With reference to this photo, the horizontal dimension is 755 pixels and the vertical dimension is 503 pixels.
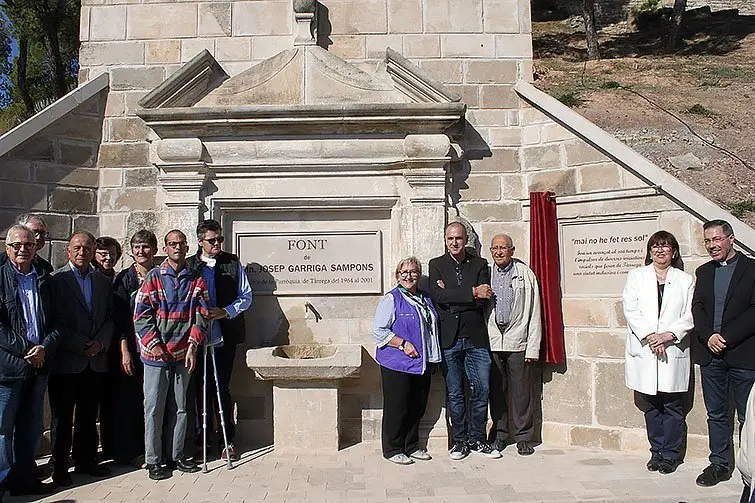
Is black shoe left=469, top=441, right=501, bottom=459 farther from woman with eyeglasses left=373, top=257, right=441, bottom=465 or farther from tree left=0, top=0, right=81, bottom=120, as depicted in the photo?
tree left=0, top=0, right=81, bottom=120

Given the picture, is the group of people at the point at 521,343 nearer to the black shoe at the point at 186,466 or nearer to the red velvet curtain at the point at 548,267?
the red velvet curtain at the point at 548,267

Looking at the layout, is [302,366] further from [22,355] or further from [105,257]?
[22,355]

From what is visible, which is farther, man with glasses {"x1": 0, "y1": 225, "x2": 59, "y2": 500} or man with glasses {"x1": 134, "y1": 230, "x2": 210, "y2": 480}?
man with glasses {"x1": 134, "y1": 230, "x2": 210, "y2": 480}

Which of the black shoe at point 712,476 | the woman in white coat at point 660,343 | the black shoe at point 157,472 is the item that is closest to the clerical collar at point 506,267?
the woman in white coat at point 660,343

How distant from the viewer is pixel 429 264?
16.9 feet

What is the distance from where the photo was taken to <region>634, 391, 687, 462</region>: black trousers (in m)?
4.57

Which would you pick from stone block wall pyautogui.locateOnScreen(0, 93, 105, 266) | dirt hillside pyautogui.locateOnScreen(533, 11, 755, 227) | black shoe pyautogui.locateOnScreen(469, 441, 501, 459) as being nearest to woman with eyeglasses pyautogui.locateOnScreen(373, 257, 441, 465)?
black shoe pyautogui.locateOnScreen(469, 441, 501, 459)

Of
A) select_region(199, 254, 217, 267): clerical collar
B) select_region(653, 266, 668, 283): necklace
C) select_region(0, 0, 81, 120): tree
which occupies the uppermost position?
select_region(0, 0, 81, 120): tree

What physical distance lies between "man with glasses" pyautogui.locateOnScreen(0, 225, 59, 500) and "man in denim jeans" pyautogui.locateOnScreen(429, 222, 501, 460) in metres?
2.75

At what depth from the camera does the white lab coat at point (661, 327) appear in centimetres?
450

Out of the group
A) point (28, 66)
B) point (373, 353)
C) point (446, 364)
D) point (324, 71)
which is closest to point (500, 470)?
point (446, 364)

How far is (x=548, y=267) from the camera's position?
210 inches

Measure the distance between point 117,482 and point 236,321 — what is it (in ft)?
4.63

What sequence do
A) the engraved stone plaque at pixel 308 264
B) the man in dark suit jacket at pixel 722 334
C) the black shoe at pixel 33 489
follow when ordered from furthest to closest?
the engraved stone plaque at pixel 308 264 → the man in dark suit jacket at pixel 722 334 → the black shoe at pixel 33 489
